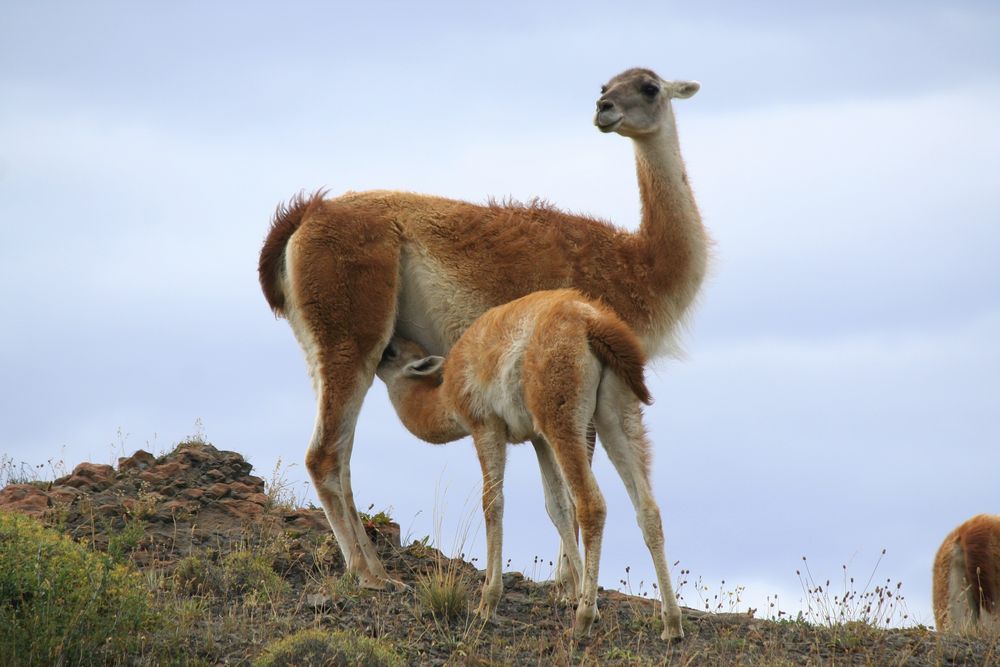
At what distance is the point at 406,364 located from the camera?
10.7 metres

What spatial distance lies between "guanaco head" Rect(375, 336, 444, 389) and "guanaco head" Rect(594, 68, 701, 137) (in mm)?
2628

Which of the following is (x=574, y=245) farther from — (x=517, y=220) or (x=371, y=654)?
(x=371, y=654)

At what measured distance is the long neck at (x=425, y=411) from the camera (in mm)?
10062

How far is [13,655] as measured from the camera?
832cm

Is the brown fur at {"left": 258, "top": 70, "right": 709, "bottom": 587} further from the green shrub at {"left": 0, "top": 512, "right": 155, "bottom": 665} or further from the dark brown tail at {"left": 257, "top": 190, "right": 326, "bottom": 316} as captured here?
the green shrub at {"left": 0, "top": 512, "right": 155, "bottom": 665}

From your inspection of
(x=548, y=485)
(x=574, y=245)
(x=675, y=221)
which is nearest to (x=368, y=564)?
(x=548, y=485)

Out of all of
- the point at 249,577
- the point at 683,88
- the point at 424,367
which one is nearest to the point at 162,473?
the point at 249,577

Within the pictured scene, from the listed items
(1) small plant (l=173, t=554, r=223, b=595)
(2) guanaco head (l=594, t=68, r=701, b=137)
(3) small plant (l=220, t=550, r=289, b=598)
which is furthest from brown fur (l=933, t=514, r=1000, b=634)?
(1) small plant (l=173, t=554, r=223, b=595)

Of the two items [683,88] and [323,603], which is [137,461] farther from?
[683,88]

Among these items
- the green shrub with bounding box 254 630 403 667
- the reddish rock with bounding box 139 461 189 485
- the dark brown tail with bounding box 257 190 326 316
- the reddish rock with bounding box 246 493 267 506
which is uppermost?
the dark brown tail with bounding box 257 190 326 316

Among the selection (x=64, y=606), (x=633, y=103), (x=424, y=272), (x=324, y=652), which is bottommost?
(x=324, y=652)

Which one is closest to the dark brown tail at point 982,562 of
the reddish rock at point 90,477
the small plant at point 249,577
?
the small plant at point 249,577

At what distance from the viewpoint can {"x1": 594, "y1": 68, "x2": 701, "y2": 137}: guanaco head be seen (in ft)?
38.2

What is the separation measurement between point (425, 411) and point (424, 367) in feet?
→ 1.52
